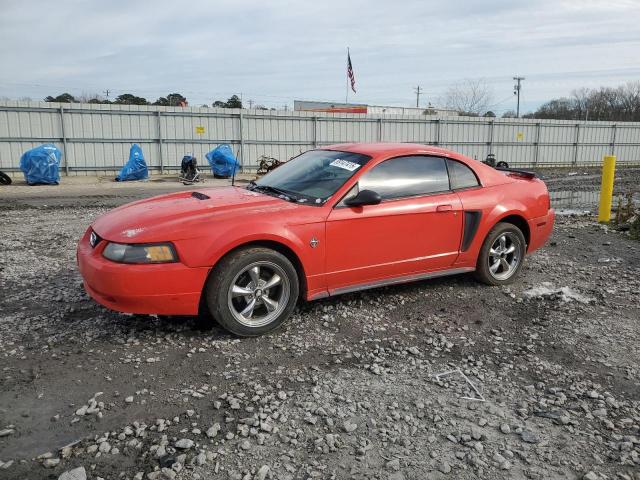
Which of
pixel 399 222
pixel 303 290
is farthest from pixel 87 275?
pixel 399 222

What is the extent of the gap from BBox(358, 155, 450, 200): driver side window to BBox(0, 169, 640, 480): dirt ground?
1.06 m

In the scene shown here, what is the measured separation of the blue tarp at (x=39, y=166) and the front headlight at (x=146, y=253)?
A: 15.0m

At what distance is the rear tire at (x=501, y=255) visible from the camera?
5520 millimetres

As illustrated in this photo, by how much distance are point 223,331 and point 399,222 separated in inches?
71.5

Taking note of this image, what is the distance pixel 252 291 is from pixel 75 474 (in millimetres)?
1893

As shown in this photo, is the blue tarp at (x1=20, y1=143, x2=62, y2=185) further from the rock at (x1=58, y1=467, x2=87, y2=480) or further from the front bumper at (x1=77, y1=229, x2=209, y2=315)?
the rock at (x1=58, y1=467, x2=87, y2=480)

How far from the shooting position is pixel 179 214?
420cm

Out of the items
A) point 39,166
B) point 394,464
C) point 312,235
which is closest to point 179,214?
point 312,235

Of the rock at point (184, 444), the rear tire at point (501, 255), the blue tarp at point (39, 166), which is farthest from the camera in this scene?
the blue tarp at point (39, 166)

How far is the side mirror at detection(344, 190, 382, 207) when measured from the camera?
4.46 metres

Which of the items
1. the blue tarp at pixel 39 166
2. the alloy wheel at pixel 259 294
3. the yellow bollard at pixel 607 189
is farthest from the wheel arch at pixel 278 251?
the blue tarp at pixel 39 166

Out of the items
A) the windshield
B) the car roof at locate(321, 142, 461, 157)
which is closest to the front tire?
the windshield

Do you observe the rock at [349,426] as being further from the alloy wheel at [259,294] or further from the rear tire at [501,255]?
the rear tire at [501,255]

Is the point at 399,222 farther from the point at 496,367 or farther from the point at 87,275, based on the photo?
the point at 87,275
